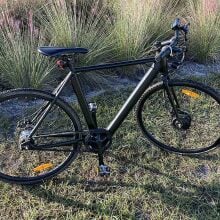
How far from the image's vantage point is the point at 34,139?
9.95 ft

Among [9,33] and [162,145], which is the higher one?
[9,33]

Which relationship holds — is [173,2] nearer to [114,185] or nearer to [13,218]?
[114,185]

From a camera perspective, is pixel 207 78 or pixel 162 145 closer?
pixel 162 145

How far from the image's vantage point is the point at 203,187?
125 inches

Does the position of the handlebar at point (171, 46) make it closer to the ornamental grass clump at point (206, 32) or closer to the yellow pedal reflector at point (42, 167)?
the yellow pedal reflector at point (42, 167)

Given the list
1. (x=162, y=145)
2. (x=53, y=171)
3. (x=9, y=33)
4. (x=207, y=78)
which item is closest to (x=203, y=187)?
(x=162, y=145)

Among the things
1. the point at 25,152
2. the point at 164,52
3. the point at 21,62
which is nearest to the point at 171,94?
the point at 164,52

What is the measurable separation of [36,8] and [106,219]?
3168 millimetres

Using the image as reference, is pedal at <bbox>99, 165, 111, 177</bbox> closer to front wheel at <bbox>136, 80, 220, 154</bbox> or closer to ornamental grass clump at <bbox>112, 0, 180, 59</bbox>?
front wheel at <bbox>136, 80, 220, 154</bbox>

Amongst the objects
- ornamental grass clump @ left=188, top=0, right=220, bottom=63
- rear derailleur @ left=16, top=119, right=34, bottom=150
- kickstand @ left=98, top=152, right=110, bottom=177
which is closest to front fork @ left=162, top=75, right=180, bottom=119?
kickstand @ left=98, top=152, right=110, bottom=177

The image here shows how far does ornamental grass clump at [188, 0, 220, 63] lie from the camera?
16.2 feet

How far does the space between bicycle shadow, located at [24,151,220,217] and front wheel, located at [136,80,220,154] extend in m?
0.42

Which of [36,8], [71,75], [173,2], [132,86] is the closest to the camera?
[71,75]

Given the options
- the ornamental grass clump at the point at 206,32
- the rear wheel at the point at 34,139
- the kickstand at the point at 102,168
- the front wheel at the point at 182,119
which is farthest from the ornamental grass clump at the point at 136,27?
the kickstand at the point at 102,168
